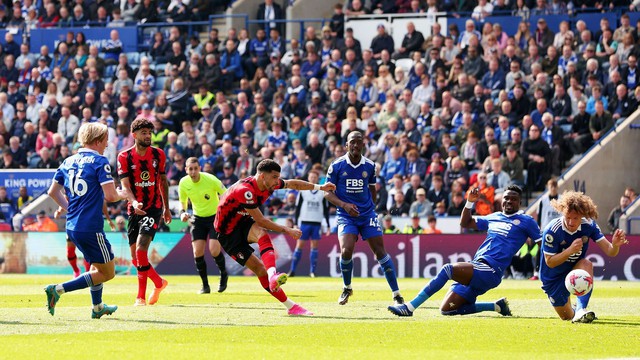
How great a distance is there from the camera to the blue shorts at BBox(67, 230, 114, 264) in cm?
1378

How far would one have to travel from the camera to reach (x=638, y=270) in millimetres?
25828

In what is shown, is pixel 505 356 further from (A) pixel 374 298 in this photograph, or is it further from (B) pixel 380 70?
(B) pixel 380 70

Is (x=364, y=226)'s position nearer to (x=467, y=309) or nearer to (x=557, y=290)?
(x=467, y=309)

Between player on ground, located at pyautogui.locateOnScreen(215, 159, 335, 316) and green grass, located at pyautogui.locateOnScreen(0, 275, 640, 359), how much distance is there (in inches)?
20.4

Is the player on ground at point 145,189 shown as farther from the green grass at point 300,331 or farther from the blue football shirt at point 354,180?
the blue football shirt at point 354,180

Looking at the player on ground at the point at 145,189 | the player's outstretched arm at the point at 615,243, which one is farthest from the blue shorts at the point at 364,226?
the player's outstretched arm at the point at 615,243

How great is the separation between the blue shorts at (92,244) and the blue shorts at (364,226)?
462cm

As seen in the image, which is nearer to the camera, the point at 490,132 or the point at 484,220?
the point at 484,220

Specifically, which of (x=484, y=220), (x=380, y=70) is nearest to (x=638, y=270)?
(x=380, y=70)

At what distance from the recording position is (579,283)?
13773 mm

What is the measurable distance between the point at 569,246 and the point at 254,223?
12.3 feet

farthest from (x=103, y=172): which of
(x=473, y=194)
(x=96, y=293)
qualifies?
(x=473, y=194)

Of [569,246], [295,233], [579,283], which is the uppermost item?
[295,233]

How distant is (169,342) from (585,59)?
67.3 feet
